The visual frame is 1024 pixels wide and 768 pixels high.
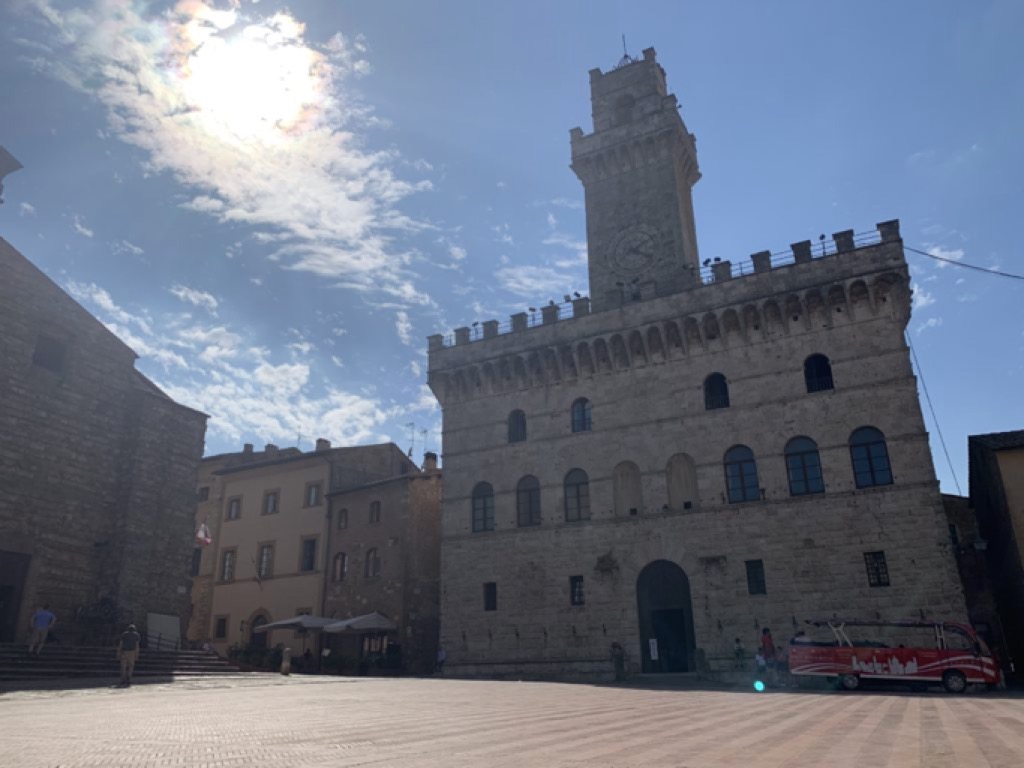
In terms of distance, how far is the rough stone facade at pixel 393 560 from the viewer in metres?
32.5

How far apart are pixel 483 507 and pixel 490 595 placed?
3412mm

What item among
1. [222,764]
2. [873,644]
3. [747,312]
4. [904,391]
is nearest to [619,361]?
[747,312]

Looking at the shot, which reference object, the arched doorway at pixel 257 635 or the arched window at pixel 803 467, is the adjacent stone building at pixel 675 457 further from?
the arched doorway at pixel 257 635

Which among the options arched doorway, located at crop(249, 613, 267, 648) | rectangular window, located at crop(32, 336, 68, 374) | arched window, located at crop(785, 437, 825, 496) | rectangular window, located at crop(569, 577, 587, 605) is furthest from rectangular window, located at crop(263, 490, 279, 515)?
arched window, located at crop(785, 437, 825, 496)

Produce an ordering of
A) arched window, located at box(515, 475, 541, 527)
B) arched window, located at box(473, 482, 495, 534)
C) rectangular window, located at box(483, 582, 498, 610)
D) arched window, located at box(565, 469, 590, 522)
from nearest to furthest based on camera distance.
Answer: arched window, located at box(565, 469, 590, 522) < rectangular window, located at box(483, 582, 498, 610) < arched window, located at box(515, 475, 541, 527) < arched window, located at box(473, 482, 495, 534)

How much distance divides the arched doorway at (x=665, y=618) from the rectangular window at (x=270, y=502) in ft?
69.6

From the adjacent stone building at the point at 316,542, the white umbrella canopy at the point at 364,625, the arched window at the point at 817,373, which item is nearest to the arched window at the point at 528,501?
the adjacent stone building at the point at 316,542

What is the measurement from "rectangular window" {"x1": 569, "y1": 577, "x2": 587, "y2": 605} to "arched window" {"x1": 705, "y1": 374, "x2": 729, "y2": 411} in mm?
7796

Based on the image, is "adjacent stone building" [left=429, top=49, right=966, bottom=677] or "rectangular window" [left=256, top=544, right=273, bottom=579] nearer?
"adjacent stone building" [left=429, top=49, right=966, bottom=677]

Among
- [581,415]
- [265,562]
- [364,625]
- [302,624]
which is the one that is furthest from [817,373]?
[265,562]

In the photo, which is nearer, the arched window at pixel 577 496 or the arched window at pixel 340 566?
the arched window at pixel 577 496

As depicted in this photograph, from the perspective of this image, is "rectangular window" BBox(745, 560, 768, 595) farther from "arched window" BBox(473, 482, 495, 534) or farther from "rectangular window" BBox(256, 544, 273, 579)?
"rectangular window" BBox(256, 544, 273, 579)

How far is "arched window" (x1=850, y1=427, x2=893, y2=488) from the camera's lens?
23656 millimetres

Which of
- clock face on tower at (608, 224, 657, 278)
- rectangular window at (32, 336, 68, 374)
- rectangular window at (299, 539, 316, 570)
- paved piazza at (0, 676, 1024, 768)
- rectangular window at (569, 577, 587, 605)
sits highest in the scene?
clock face on tower at (608, 224, 657, 278)
